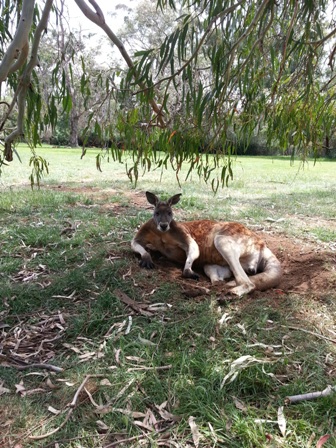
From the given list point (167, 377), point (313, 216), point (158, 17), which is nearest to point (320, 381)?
point (167, 377)

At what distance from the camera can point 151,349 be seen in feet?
9.12

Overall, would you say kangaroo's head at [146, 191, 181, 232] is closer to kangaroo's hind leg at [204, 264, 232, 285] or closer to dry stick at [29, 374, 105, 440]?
kangaroo's hind leg at [204, 264, 232, 285]

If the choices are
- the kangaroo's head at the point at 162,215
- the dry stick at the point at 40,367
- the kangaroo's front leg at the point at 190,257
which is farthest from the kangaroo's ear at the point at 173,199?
the dry stick at the point at 40,367

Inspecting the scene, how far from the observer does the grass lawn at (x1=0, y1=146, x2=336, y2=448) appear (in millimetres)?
2115

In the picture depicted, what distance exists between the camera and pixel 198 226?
4.77 metres

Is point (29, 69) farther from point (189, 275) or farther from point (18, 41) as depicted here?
point (189, 275)

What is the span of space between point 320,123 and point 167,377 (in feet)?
9.30

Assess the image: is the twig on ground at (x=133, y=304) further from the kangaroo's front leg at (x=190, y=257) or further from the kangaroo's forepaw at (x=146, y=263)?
→ the kangaroo's front leg at (x=190, y=257)

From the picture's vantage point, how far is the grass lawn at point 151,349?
6.94 ft

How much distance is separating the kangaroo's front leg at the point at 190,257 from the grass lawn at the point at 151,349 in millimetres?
127

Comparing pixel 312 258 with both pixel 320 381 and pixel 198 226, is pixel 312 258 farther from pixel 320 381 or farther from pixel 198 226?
pixel 320 381

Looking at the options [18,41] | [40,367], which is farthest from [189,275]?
[18,41]

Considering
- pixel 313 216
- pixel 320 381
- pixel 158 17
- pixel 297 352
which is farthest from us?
pixel 158 17

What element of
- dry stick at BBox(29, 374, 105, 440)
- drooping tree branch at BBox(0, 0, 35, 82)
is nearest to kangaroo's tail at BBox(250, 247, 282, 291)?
dry stick at BBox(29, 374, 105, 440)
